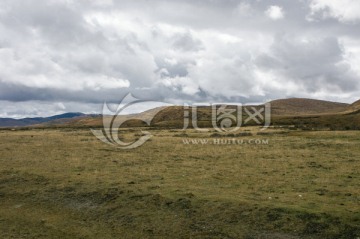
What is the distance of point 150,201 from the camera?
692 inches

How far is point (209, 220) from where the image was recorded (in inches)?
583

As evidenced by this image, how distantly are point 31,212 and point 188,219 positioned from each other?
7.74 m

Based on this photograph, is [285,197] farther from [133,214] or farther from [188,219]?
[133,214]

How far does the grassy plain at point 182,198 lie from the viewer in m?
13.9

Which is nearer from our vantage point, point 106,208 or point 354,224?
point 354,224

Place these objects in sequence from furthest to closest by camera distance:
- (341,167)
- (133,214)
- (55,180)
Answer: (341,167) → (55,180) → (133,214)

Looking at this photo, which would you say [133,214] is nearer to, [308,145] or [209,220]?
[209,220]

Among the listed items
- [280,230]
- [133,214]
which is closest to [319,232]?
[280,230]

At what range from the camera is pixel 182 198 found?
1758 cm

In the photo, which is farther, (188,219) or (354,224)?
(188,219)

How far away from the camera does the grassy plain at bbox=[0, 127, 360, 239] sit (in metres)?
13.9

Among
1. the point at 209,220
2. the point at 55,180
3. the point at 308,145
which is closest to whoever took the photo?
the point at 209,220

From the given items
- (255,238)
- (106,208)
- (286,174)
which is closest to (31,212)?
(106,208)

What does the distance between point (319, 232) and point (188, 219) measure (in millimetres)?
5106
